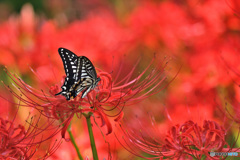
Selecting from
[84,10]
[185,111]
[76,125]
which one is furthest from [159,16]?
[84,10]

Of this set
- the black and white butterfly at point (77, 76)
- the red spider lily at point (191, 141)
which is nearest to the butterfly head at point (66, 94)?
the black and white butterfly at point (77, 76)

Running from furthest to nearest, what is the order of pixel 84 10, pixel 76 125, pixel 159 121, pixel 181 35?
pixel 84 10 → pixel 181 35 → pixel 76 125 → pixel 159 121

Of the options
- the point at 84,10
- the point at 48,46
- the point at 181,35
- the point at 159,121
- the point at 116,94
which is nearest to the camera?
the point at 116,94

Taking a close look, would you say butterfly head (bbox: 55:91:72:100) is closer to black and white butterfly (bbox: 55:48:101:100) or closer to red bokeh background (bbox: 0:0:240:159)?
black and white butterfly (bbox: 55:48:101:100)

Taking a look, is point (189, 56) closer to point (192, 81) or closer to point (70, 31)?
point (192, 81)

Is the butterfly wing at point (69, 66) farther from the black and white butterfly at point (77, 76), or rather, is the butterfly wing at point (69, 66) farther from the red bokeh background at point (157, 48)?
the red bokeh background at point (157, 48)

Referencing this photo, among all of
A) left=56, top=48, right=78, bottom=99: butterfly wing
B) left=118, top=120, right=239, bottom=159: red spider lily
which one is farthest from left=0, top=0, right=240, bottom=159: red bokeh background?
left=118, top=120, right=239, bottom=159: red spider lily

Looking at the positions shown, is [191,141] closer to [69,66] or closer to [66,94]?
[66,94]

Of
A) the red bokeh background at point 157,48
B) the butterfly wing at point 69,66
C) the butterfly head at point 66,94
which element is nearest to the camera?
the butterfly head at point 66,94
